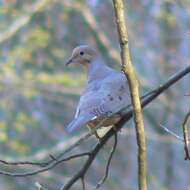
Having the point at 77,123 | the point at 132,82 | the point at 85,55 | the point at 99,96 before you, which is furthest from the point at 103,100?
the point at 132,82

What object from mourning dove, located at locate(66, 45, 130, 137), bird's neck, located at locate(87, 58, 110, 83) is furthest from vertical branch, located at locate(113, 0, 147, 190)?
bird's neck, located at locate(87, 58, 110, 83)

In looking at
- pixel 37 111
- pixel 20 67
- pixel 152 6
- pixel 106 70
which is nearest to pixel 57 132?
pixel 37 111

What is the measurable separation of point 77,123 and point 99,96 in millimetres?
541

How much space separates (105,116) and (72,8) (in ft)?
25.5

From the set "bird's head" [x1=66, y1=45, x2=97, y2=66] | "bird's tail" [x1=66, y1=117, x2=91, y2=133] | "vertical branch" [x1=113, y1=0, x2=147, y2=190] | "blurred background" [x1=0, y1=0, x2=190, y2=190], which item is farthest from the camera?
"blurred background" [x1=0, y1=0, x2=190, y2=190]

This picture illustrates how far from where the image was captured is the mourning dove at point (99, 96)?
3469mm

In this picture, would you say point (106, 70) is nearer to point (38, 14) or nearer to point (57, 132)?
point (38, 14)

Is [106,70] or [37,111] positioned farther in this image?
[37,111]

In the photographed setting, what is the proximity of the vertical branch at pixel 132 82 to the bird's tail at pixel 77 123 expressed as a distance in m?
0.84

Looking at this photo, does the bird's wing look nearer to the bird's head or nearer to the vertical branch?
the bird's head

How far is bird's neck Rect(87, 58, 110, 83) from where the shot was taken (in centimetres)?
436

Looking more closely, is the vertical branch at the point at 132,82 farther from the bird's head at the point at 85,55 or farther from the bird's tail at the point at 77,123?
the bird's head at the point at 85,55

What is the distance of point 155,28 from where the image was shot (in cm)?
1288

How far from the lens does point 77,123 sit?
11.1 ft
